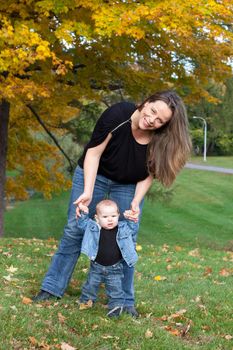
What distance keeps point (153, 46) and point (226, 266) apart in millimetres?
4679

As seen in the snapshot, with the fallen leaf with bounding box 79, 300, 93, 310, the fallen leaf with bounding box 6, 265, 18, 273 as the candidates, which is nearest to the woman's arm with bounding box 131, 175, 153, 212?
the fallen leaf with bounding box 79, 300, 93, 310

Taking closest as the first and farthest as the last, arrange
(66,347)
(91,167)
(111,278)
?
(66,347)
(91,167)
(111,278)

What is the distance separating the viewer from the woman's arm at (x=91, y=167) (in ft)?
13.3

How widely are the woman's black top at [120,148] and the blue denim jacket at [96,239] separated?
0.38 meters

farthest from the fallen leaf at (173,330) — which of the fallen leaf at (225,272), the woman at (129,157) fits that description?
the fallen leaf at (225,272)

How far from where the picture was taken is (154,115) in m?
3.85

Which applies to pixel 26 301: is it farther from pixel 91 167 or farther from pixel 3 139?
pixel 3 139

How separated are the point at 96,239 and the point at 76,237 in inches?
10.7

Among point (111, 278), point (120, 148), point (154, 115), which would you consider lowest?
point (111, 278)

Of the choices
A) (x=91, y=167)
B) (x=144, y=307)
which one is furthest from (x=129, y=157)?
(x=144, y=307)

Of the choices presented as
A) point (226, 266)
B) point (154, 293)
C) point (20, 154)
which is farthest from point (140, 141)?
point (20, 154)

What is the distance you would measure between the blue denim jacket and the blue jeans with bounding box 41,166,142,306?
0.15m

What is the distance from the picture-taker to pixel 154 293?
5141 millimetres

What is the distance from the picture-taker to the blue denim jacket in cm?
407
